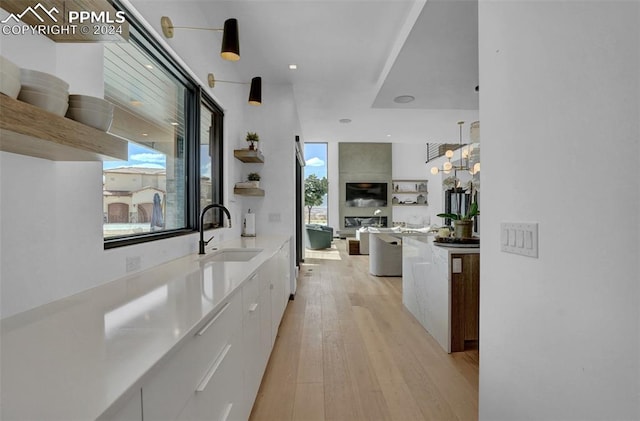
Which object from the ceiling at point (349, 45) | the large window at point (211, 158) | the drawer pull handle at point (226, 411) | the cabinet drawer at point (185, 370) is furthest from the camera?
the large window at point (211, 158)

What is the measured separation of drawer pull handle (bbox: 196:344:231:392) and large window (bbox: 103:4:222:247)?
0.76 m

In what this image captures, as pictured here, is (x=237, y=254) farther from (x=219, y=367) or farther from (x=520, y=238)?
(x=520, y=238)

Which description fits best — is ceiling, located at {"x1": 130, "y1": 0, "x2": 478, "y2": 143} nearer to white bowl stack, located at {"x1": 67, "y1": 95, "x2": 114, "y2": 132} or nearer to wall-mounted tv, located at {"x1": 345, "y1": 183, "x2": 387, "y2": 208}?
white bowl stack, located at {"x1": 67, "y1": 95, "x2": 114, "y2": 132}

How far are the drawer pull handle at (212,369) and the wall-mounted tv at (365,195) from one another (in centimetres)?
1056

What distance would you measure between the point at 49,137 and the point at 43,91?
0.37ft

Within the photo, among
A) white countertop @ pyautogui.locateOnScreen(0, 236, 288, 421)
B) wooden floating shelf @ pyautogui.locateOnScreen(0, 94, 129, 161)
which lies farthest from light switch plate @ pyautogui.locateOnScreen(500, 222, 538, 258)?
wooden floating shelf @ pyautogui.locateOnScreen(0, 94, 129, 161)

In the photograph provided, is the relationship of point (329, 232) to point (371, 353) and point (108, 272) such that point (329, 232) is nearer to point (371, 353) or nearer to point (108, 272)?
point (371, 353)

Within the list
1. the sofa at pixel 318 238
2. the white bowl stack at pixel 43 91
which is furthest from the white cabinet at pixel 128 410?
the sofa at pixel 318 238

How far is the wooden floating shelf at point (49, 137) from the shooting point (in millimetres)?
713

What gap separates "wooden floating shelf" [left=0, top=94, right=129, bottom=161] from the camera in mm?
713

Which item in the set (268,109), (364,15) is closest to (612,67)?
(364,15)

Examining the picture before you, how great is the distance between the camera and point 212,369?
3.36 feet

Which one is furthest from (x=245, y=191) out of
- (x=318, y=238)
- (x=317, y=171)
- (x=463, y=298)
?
(x=317, y=171)

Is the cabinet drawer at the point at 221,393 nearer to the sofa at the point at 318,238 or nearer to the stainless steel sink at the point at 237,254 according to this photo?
the stainless steel sink at the point at 237,254
